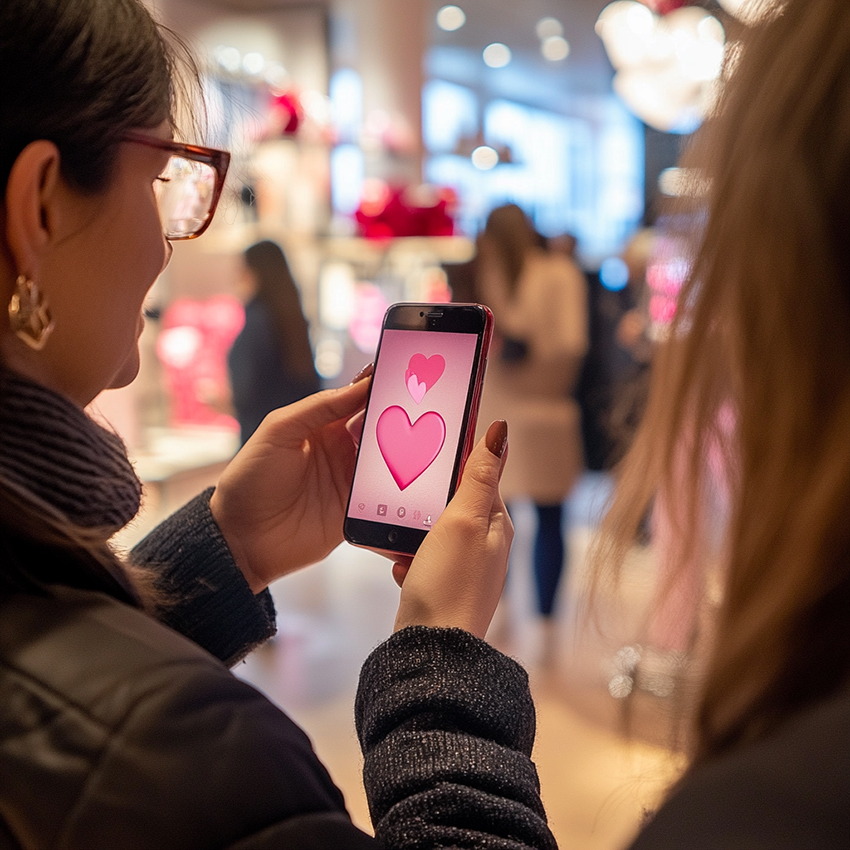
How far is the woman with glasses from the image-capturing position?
0.54m

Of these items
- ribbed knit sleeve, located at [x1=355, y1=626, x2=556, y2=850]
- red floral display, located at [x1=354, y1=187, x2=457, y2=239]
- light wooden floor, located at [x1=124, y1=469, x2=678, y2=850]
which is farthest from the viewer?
red floral display, located at [x1=354, y1=187, x2=457, y2=239]

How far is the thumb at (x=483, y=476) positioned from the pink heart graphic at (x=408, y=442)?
0.12 meters

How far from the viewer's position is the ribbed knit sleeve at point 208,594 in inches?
36.5

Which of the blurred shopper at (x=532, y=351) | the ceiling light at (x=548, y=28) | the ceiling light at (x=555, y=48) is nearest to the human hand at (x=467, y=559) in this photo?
the blurred shopper at (x=532, y=351)

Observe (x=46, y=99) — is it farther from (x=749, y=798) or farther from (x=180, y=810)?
(x=749, y=798)

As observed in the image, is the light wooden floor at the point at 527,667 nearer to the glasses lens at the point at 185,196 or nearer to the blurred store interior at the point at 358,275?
the blurred store interior at the point at 358,275

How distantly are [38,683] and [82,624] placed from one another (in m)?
0.05

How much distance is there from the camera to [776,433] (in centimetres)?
45

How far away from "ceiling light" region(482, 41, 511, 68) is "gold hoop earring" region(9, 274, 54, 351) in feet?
29.5

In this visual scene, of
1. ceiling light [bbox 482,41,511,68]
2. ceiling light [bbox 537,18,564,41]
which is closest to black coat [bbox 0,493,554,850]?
ceiling light [bbox 537,18,564,41]

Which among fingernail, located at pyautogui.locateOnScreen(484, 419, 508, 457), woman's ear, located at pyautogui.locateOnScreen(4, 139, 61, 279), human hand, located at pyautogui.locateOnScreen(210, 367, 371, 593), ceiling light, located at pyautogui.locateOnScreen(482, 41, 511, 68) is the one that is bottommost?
human hand, located at pyautogui.locateOnScreen(210, 367, 371, 593)

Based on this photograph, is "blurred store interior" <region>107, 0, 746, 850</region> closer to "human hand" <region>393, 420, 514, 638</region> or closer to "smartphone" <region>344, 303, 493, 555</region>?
"human hand" <region>393, 420, 514, 638</region>

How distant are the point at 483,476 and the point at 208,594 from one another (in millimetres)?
315

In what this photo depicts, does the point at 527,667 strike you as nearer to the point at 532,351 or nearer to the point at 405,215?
the point at 532,351
